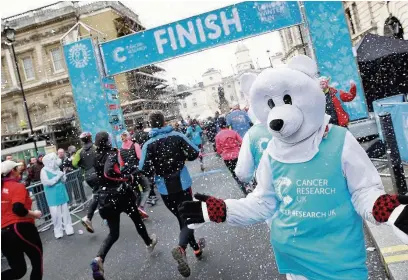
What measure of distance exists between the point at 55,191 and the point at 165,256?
3.28 meters

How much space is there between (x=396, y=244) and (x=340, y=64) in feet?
22.8

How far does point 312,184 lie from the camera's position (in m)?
2.00

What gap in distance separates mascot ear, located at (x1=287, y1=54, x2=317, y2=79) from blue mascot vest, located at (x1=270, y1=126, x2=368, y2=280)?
0.33 m

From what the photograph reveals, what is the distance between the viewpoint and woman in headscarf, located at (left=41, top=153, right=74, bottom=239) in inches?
287

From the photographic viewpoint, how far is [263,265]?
13.6 feet

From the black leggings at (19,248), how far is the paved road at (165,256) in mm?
938

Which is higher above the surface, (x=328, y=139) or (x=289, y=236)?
(x=328, y=139)

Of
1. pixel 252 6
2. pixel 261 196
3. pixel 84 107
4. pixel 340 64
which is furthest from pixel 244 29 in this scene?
pixel 261 196

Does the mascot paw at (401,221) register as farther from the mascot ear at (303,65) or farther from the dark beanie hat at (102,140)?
the dark beanie hat at (102,140)

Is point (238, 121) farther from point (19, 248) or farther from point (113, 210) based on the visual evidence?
point (19, 248)

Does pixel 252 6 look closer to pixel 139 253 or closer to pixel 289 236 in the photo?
pixel 139 253

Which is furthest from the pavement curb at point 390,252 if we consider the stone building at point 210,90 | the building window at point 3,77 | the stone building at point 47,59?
the stone building at point 210,90

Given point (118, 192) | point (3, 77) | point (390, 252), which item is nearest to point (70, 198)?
point (118, 192)

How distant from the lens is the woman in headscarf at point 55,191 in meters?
7.29
